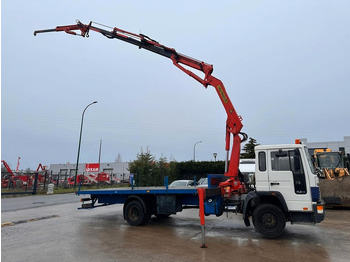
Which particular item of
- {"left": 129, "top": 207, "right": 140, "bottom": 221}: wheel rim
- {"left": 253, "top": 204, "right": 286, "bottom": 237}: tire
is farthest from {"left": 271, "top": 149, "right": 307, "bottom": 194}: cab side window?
{"left": 129, "top": 207, "right": 140, "bottom": 221}: wheel rim

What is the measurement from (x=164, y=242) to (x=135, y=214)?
265 centimetres

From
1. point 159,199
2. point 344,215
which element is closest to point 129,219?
point 159,199

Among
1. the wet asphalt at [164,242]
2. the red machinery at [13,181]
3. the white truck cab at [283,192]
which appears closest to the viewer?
the wet asphalt at [164,242]

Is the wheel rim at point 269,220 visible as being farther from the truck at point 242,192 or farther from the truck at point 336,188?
the truck at point 336,188

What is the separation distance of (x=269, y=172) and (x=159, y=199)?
3.82m

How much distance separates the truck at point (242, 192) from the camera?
23.8 feet

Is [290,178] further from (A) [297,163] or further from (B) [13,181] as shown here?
(B) [13,181]

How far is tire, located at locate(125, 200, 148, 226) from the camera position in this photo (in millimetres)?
9383

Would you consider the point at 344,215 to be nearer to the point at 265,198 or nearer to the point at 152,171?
the point at 265,198

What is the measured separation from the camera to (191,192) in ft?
27.6

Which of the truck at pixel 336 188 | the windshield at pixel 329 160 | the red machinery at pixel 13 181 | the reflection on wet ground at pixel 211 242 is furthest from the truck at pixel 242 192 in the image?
the red machinery at pixel 13 181

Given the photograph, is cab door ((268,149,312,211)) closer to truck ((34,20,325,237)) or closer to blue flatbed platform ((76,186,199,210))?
truck ((34,20,325,237))

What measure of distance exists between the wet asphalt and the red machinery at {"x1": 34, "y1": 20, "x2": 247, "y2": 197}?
5.59 feet

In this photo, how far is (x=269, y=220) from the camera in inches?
292
